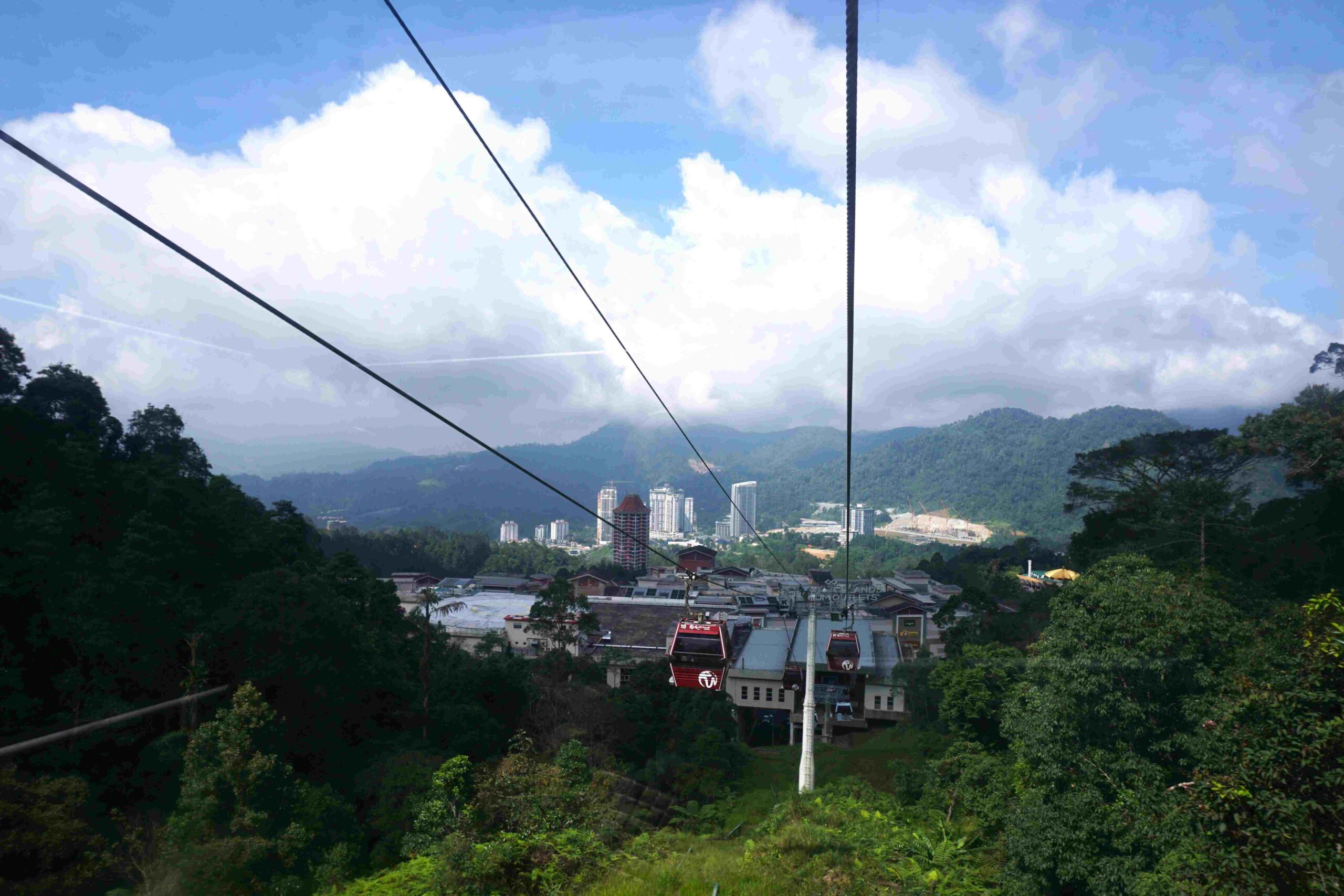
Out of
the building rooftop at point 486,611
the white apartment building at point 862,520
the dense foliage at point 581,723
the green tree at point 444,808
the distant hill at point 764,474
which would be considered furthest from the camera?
the white apartment building at point 862,520

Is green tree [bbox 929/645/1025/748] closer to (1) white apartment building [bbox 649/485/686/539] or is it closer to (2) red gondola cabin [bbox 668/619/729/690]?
(2) red gondola cabin [bbox 668/619/729/690]

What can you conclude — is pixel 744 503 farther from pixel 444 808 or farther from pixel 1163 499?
pixel 444 808

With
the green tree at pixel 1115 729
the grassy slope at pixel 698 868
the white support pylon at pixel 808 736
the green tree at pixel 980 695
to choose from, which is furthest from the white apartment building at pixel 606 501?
the green tree at pixel 1115 729

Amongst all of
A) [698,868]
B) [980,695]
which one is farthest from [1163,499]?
[698,868]

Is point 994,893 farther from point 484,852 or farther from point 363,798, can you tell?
point 363,798

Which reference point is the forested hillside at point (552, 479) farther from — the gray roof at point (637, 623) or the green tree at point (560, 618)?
the gray roof at point (637, 623)

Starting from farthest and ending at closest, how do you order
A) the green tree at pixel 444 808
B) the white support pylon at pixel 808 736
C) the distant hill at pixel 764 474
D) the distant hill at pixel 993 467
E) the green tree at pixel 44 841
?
1. the distant hill at pixel 993 467
2. the distant hill at pixel 764 474
3. the white support pylon at pixel 808 736
4. the green tree at pixel 444 808
5. the green tree at pixel 44 841
